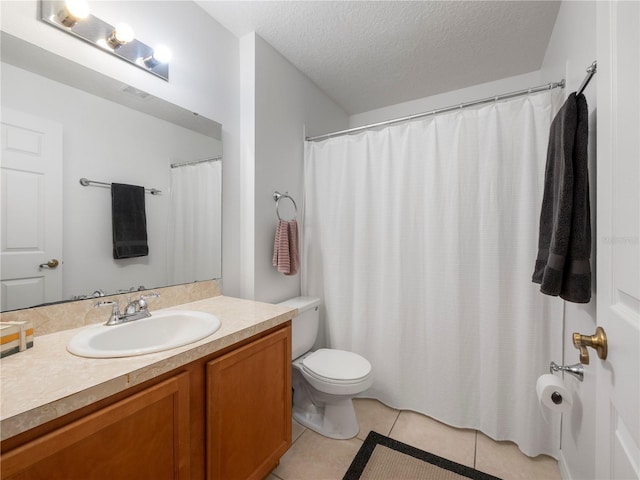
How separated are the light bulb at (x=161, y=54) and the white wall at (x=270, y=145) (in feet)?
1.63

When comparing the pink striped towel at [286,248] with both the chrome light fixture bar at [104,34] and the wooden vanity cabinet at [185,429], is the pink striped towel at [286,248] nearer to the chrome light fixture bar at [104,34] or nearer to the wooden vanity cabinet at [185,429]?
the wooden vanity cabinet at [185,429]

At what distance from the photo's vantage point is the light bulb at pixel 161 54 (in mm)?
1360

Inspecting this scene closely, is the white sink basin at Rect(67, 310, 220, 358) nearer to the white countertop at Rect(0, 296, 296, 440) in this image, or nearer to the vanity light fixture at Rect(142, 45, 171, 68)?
the white countertop at Rect(0, 296, 296, 440)

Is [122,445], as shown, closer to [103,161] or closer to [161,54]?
[103,161]

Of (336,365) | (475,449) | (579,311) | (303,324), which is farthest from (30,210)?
(475,449)

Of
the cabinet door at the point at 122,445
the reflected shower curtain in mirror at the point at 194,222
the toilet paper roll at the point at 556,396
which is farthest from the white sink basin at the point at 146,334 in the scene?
the toilet paper roll at the point at 556,396

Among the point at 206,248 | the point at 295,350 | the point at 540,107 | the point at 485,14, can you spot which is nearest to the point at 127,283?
the point at 206,248

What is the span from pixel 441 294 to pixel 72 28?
2185mm

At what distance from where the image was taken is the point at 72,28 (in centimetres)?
112

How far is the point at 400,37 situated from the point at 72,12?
1.65 meters

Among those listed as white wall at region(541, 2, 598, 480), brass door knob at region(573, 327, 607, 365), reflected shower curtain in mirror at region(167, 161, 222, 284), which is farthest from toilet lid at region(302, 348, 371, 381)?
brass door knob at region(573, 327, 607, 365)

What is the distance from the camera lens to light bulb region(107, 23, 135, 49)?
1190 millimetres

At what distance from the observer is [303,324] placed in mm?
1848

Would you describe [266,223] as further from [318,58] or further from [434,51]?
[434,51]
